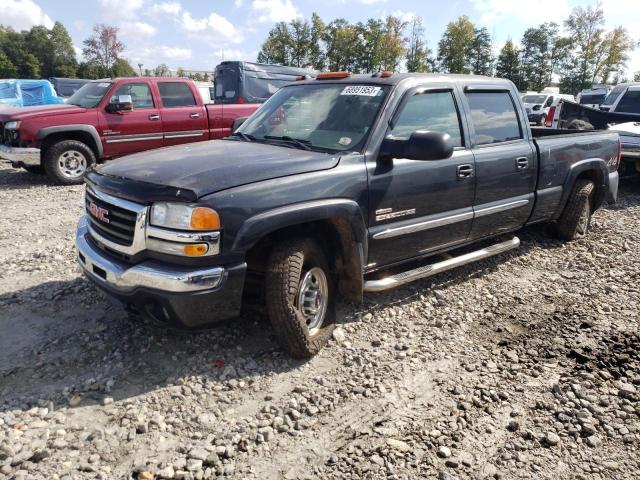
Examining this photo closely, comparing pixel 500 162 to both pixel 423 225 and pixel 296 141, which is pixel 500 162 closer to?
pixel 423 225

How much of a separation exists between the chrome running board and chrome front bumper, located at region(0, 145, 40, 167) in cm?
709

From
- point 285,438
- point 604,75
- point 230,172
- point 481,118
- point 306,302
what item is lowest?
point 285,438

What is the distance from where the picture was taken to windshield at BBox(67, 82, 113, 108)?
30.2 feet

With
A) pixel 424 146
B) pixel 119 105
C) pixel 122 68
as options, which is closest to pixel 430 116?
pixel 424 146

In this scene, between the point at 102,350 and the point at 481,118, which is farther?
the point at 481,118

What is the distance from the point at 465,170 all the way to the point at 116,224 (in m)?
2.63

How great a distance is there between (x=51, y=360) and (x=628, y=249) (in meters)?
5.83

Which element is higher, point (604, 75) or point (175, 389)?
point (604, 75)

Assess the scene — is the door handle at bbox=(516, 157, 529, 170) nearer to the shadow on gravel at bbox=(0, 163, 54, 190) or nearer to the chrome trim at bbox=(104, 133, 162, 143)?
the chrome trim at bbox=(104, 133, 162, 143)

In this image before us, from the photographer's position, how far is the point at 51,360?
10.6ft

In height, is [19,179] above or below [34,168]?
below

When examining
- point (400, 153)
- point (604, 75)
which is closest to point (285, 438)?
point (400, 153)

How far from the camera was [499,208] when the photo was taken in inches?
178

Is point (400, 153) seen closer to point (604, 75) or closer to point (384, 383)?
point (384, 383)
